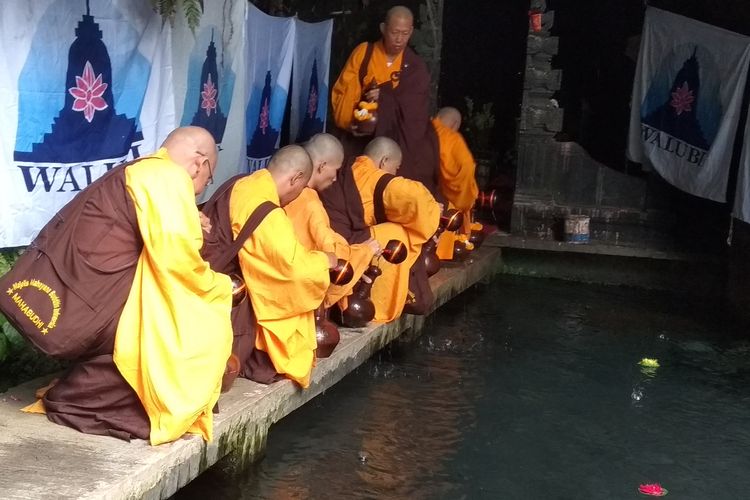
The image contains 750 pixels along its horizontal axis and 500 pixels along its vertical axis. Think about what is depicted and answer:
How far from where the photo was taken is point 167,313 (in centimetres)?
396

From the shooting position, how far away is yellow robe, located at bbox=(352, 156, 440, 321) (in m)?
6.80

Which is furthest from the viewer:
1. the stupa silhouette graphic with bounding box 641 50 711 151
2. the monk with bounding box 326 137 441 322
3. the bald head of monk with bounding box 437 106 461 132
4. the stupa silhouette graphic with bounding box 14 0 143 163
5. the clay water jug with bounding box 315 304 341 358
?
the stupa silhouette graphic with bounding box 641 50 711 151

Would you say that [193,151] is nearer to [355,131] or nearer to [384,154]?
[384,154]

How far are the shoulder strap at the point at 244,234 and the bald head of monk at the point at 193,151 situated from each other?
527mm

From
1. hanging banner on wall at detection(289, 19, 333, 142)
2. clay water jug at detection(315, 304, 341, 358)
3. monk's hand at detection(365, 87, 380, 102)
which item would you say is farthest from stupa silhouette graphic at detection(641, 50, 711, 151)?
clay water jug at detection(315, 304, 341, 358)

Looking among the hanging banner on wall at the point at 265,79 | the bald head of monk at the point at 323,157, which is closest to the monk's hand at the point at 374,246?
the bald head of monk at the point at 323,157

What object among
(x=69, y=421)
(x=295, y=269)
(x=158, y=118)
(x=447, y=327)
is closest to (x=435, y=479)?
(x=295, y=269)

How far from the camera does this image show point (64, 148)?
197 inches

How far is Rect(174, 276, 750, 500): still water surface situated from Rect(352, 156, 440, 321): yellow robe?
1.63 feet

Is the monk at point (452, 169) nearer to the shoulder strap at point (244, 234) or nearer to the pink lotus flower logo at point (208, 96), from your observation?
the pink lotus flower logo at point (208, 96)

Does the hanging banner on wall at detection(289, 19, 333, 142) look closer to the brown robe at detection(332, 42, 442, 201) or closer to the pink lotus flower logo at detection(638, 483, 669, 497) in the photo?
the brown robe at detection(332, 42, 442, 201)

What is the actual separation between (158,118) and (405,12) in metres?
2.97

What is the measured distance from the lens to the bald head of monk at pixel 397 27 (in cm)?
791

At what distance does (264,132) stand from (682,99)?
483cm
